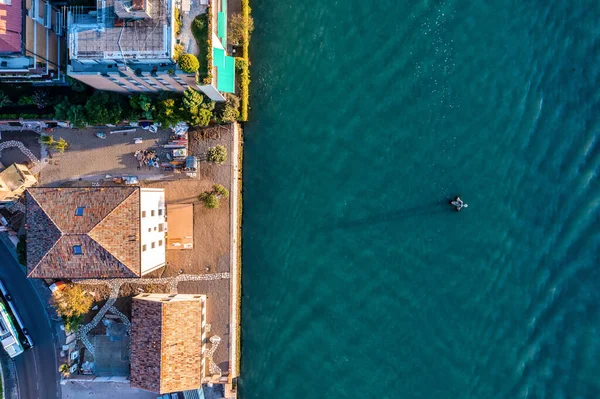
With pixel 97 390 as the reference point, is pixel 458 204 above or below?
above

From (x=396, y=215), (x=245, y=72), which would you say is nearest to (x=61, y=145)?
(x=245, y=72)

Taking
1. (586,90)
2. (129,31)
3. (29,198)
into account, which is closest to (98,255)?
(29,198)

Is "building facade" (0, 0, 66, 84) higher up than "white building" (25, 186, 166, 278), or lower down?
higher up

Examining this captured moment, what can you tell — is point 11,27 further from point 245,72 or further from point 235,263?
Answer: point 235,263

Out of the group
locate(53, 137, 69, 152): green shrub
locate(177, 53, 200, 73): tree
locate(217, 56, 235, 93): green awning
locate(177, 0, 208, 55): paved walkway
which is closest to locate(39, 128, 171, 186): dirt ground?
locate(53, 137, 69, 152): green shrub

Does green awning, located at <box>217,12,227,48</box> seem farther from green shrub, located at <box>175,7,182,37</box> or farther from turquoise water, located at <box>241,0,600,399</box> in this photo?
turquoise water, located at <box>241,0,600,399</box>

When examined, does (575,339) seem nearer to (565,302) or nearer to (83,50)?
(565,302)

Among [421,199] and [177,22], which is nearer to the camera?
[177,22]
